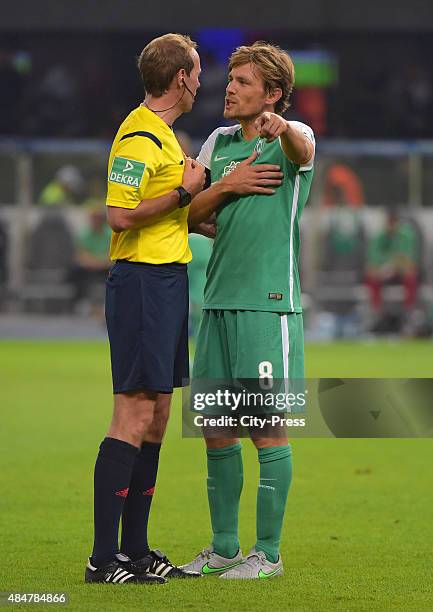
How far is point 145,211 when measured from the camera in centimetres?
546

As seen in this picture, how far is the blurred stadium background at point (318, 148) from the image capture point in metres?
21.4

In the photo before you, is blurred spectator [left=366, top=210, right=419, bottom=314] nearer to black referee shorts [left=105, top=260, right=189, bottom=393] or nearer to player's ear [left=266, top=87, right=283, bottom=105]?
player's ear [left=266, top=87, right=283, bottom=105]

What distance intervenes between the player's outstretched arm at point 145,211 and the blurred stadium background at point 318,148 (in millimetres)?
15710

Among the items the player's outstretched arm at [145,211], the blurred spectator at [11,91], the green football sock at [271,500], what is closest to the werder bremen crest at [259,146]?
the player's outstretched arm at [145,211]

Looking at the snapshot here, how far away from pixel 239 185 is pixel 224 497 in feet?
4.10

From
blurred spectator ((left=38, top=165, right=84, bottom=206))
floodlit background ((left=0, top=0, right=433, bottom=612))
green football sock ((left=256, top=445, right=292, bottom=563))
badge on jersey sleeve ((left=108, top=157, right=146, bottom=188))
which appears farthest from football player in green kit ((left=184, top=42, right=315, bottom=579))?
blurred spectator ((left=38, top=165, right=84, bottom=206))

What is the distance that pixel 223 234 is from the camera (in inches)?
231

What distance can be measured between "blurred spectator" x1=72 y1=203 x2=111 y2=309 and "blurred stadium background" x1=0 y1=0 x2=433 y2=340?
21 mm

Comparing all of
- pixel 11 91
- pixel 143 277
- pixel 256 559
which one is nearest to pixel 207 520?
pixel 256 559

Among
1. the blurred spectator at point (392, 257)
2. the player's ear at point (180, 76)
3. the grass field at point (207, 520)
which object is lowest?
the grass field at point (207, 520)

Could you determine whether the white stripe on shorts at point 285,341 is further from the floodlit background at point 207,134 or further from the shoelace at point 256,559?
the floodlit background at point 207,134

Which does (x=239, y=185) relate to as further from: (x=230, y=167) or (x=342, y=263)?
(x=342, y=263)

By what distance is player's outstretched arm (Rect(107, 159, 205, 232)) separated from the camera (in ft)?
17.9

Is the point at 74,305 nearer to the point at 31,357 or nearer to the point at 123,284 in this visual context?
the point at 31,357
